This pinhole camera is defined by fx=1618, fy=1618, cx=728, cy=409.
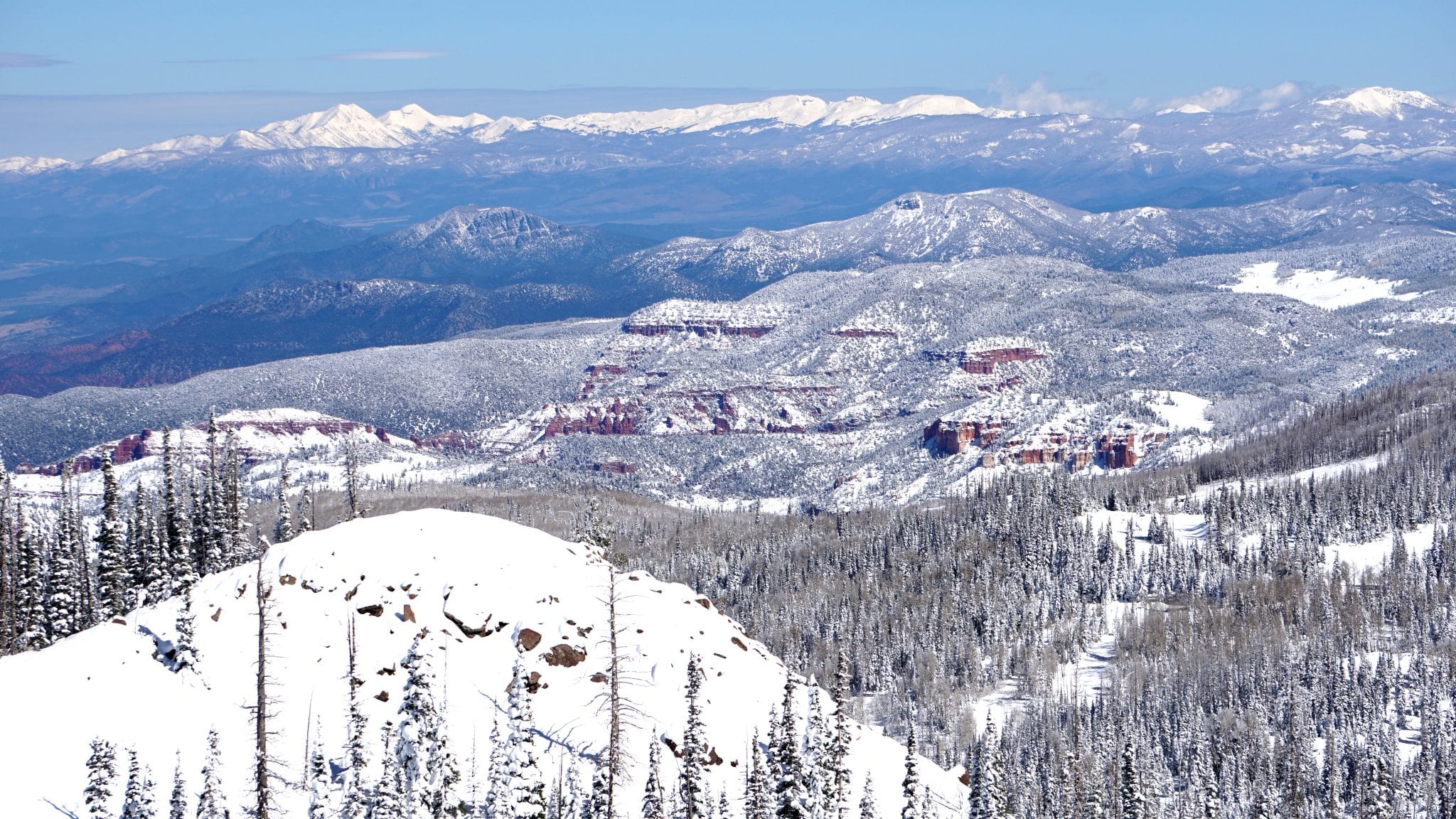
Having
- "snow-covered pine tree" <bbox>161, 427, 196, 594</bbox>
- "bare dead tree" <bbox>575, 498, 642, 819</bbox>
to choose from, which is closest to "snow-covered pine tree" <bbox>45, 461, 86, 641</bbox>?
"snow-covered pine tree" <bbox>161, 427, 196, 594</bbox>

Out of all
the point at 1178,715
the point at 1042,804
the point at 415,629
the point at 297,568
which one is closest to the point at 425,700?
the point at 415,629

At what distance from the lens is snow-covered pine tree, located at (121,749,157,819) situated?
81.5 meters

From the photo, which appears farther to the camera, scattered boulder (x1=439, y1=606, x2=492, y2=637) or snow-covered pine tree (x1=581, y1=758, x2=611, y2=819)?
scattered boulder (x1=439, y1=606, x2=492, y2=637)

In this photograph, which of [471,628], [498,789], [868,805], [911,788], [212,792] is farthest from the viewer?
[471,628]

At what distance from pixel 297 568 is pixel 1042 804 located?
69.0 meters

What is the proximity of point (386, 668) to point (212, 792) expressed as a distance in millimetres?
23008

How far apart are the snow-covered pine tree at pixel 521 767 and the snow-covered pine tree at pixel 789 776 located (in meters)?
12.8

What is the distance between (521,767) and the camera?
264 ft

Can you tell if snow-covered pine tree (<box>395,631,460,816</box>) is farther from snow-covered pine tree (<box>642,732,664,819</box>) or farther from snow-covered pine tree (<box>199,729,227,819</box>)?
snow-covered pine tree (<box>642,732,664,819</box>)

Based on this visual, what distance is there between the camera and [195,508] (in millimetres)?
153125

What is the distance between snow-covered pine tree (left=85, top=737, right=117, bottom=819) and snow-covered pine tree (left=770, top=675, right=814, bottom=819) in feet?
114

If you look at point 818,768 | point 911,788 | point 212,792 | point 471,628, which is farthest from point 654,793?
point 471,628

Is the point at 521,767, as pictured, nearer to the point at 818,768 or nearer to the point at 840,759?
the point at 818,768

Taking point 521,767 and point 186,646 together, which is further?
point 186,646
